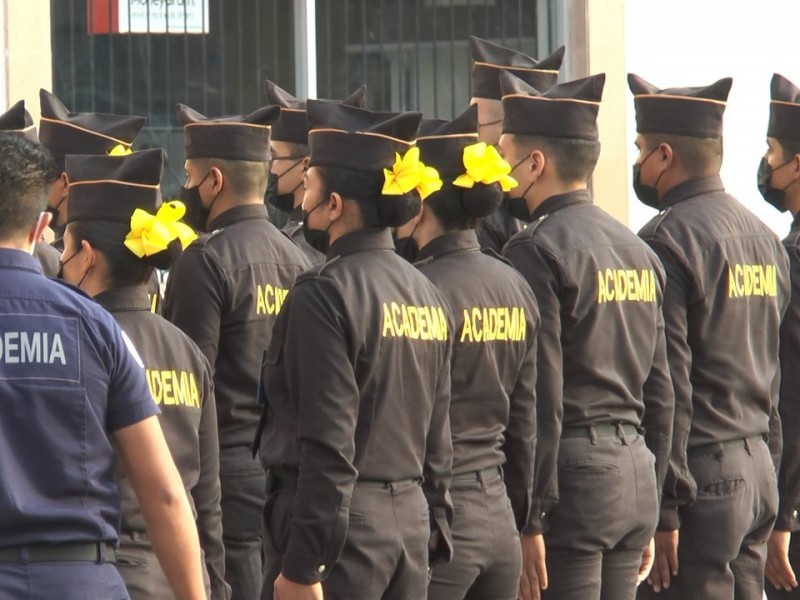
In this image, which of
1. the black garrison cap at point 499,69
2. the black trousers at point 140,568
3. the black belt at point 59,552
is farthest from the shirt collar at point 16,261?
the black garrison cap at point 499,69

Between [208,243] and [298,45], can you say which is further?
[298,45]

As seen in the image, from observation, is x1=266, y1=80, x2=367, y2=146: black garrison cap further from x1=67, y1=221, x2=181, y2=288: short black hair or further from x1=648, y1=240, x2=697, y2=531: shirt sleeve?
x1=67, y1=221, x2=181, y2=288: short black hair

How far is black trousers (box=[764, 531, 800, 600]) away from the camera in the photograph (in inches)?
272

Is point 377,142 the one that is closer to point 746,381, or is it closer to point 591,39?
point 746,381

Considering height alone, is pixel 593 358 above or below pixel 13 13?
below

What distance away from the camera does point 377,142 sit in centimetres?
502

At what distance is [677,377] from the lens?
6.09m

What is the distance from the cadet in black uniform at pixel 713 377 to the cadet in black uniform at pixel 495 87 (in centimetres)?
73

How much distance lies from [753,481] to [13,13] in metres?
4.77

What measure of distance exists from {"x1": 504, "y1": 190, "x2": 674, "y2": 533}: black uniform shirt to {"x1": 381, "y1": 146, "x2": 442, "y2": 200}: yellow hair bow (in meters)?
0.81

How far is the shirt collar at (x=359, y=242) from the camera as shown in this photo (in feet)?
16.1

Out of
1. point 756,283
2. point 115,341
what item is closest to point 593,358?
point 756,283

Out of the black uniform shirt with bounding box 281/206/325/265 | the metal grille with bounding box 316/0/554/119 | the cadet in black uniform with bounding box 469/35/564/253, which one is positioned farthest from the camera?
the metal grille with bounding box 316/0/554/119

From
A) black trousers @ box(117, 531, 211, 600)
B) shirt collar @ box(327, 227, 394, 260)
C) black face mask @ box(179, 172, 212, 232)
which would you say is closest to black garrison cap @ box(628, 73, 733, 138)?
black face mask @ box(179, 172, 212, 232)
